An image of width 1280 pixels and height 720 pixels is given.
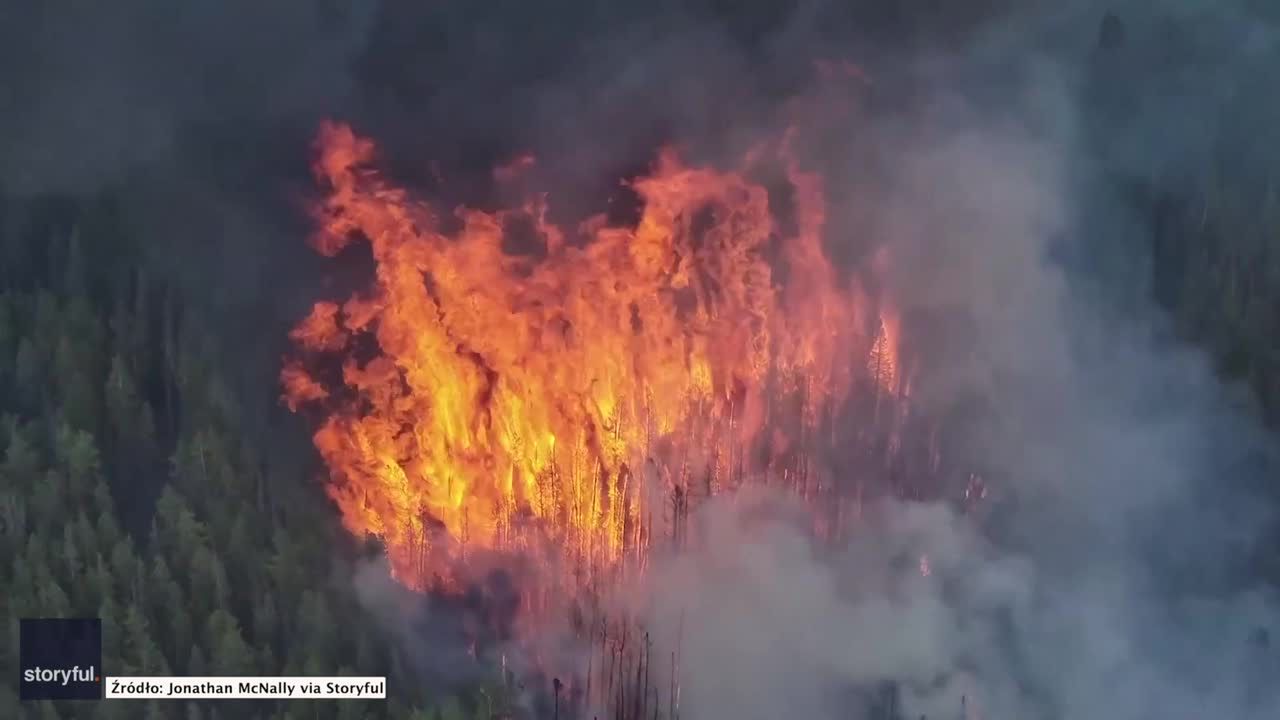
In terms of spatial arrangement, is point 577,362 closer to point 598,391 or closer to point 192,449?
point 598,391

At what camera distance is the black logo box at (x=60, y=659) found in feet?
67.0

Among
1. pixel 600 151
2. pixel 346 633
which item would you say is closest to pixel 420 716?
pixel 346 633

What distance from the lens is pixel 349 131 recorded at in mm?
24938

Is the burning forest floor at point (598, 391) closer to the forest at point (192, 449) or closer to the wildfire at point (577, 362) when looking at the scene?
the wildfire at point (577, 362)

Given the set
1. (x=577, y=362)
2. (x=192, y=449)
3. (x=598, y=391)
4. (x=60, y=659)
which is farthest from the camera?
(x=192, y=449)

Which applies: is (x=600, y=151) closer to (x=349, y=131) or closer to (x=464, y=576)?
(x=349, y=131)

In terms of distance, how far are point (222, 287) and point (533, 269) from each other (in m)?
8.91

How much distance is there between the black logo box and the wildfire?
557cm

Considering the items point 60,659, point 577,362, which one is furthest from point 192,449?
point 577,362
